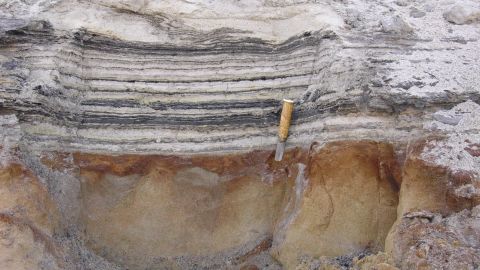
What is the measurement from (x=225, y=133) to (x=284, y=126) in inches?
12.0

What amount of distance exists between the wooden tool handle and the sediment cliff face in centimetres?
7

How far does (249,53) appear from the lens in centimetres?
305

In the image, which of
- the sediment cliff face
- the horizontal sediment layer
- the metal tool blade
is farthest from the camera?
the metal tool blade

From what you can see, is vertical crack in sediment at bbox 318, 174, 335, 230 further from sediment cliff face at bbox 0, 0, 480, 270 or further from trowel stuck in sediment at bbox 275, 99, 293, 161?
trowel stuck in sediment at bbox 275, 99, 293, 161

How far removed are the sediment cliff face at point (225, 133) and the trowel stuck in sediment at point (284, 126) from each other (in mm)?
58

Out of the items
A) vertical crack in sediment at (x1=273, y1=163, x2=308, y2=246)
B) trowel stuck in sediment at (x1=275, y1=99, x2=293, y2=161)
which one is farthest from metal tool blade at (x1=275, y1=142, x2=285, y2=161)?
vertical crack in sediment at (x1=273, y1=163, x2=308, y2=246)

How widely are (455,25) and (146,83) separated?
1.76 m

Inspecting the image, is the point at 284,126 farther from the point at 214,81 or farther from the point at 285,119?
the point at 214,81

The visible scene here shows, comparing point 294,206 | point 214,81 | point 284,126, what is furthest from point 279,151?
point 214,81

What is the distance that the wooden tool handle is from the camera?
9.12 ft

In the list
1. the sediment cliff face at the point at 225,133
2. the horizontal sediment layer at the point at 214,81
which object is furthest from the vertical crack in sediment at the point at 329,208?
the horizontal sediment layer at the point at 214,81

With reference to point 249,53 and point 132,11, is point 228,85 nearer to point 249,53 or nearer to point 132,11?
point 249,53

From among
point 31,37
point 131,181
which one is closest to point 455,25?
point 131,181

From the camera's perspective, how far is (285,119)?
9.17ft
